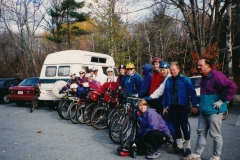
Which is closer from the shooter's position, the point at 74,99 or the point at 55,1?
the point at 74,99

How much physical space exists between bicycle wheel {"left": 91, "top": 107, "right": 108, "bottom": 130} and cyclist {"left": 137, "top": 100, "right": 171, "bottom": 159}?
248 centimetres

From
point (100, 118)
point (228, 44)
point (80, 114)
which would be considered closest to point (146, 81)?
point (100, 118)

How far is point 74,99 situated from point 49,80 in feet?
11.4

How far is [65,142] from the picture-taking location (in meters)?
5.93

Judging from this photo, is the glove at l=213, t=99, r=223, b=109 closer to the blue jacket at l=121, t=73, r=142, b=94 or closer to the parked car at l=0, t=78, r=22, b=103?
the blue jacket at l=121, t=73, r=142, b=94

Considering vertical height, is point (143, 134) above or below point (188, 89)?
below

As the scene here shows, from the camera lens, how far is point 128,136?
17.6 ft

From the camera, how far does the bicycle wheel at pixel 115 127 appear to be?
572 centimetres

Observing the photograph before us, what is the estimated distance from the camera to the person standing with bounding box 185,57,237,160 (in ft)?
12.9

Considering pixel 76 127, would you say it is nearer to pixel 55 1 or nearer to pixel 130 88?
pixel 130 88

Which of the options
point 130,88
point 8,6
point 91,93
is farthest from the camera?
point 8,6

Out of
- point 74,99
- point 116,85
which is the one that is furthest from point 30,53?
point 116,85

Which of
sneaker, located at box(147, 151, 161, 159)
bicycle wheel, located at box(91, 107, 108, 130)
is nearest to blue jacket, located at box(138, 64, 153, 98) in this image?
sneaker, located at box(147, 151, 161, 159)

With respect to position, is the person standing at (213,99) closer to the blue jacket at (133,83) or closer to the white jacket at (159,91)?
the white jacket at (159,91)
